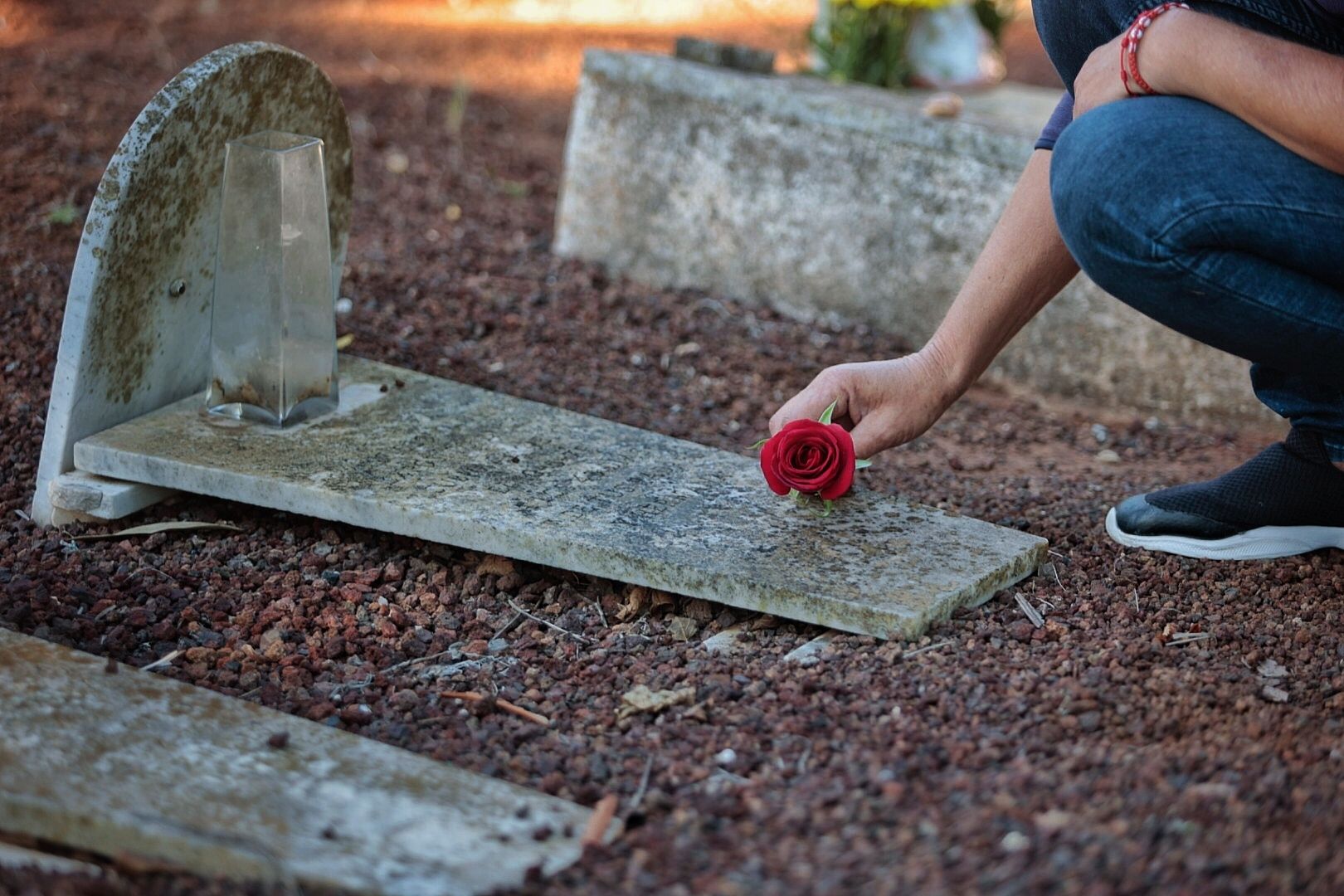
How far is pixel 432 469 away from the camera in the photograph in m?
2.19

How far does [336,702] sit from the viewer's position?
5.90 ft

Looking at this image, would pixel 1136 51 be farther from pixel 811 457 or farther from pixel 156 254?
pixel 156 254

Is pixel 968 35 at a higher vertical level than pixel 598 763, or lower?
higher

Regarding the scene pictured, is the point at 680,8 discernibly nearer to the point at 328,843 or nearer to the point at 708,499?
the point at 708,499

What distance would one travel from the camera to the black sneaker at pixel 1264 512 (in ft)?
6.99

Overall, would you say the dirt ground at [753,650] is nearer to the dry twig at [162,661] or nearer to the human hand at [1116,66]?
the dry twig at [162,661]

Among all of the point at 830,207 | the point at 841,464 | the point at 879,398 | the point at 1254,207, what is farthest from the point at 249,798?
the point at 830,207

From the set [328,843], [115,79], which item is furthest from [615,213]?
[328,843]

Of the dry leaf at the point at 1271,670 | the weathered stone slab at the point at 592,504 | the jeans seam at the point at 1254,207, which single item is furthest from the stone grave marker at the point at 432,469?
the jeans seam at the point at 1254,207

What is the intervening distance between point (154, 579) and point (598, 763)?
840 millimetres

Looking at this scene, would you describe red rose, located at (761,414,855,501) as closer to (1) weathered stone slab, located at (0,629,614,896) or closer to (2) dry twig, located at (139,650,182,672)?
(1) weathered stone slab, located at (0,629,614,896)

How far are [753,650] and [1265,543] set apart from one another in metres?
0.86

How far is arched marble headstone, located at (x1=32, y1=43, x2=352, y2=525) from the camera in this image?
213 cm

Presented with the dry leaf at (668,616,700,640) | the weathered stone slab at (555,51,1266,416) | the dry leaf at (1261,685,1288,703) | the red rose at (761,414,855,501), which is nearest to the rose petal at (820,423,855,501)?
the red rose at (761,414,855,501)
